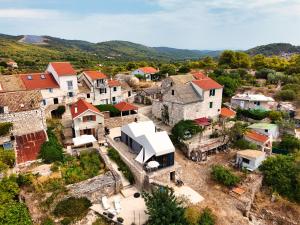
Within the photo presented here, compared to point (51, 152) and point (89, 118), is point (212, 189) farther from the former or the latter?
point (51, 152)

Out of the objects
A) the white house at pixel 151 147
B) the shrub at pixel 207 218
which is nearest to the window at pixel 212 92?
the white house at pixel 151 147

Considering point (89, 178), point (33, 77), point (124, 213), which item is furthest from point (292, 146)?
point (33, 77)

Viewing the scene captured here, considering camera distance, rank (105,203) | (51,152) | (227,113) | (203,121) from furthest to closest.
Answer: (227,113)
(203,121)
(51,152)
(105,203)

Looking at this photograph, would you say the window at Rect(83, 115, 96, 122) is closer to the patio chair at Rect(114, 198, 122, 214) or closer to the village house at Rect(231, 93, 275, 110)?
the patio chair at Rect(114, 198, 122, 214)

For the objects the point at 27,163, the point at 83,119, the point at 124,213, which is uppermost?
the point at 83,119

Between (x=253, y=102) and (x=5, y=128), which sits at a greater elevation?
(x=253, y=102)

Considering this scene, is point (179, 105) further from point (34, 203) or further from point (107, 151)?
point (34, 203)

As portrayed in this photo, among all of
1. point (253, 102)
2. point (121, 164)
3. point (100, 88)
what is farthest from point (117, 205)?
point (253, 102)
